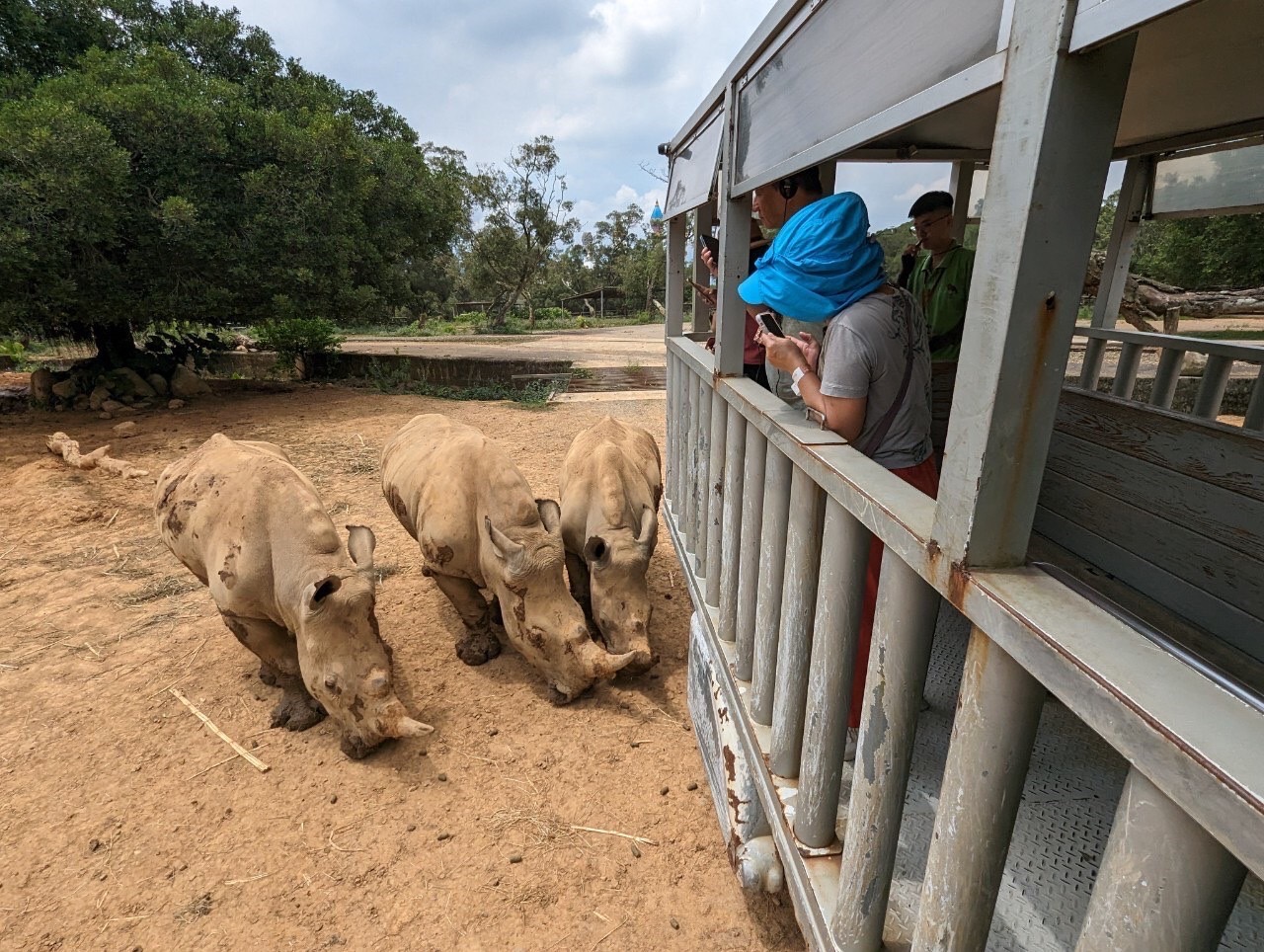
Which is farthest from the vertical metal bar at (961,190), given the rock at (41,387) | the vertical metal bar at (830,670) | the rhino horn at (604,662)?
the rock at (41,387)

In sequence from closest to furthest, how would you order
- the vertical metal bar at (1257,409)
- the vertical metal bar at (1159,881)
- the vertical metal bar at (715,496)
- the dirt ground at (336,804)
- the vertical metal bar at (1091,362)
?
1. the vertical metal bar at (1159,881)
2. the dirt ground at (336,804)
3. the vertical metal bar at (715,496)
4. the vertical metal bar at (1257,409)
5. the vertical metal bar at (1091,362)

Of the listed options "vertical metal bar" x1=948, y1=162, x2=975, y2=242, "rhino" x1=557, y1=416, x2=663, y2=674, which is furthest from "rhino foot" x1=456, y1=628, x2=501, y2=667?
"vertical metal bar" x1=948, y1=162, x2=975, y2=242

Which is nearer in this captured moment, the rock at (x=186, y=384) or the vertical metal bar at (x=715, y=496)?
the vertical metal bar at (x=715, y=496)

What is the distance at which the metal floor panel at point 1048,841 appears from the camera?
1.73 meters

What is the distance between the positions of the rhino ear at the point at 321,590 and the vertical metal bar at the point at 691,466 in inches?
79.4

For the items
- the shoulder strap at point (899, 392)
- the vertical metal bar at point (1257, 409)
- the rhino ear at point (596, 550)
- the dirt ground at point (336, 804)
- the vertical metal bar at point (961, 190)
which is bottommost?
the dirt ground at point (336, 804)

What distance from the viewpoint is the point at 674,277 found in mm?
5160

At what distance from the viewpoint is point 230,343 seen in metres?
20.3

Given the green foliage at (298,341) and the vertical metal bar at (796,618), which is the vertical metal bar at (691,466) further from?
the green foliage at (298,341)

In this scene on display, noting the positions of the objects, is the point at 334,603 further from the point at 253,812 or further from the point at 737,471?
the point at 737,471

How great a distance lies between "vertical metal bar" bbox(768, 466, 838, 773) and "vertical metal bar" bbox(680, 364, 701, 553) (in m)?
1.77

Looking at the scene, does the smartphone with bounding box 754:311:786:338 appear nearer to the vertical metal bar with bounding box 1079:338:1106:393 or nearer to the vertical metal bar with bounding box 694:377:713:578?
the vertical metal bar with bounding box 694:377:713:578

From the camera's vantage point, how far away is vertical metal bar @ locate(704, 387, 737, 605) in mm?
3219

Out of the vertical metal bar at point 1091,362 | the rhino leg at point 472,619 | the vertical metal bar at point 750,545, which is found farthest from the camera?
the rhino leg at point 472,619
